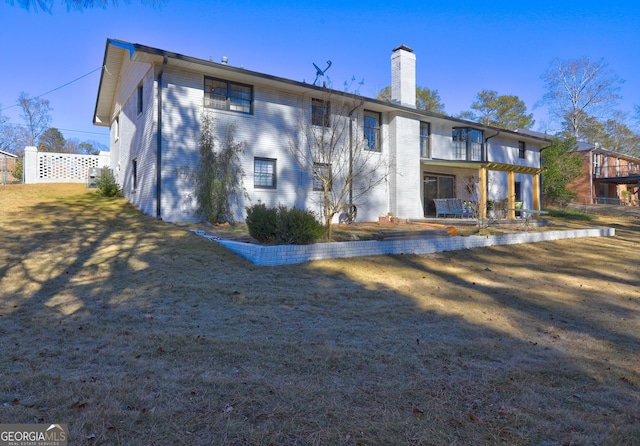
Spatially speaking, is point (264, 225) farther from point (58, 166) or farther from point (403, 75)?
point (58, 166)

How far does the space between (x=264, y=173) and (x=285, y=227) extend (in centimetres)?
572

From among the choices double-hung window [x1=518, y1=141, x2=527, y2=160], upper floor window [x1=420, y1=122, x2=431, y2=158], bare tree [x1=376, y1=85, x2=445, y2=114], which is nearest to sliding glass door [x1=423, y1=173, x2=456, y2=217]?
upper floor window [x1=420, y1=122, x2=431, y2=158]

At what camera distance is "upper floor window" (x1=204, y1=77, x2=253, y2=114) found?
43.1 feet

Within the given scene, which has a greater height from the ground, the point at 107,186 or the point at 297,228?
the point at 107,186

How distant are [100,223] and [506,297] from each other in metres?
10.2

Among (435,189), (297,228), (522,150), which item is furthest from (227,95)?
(522,150)

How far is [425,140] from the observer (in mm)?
19203

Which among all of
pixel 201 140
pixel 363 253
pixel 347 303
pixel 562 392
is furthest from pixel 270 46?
pixel 562 392

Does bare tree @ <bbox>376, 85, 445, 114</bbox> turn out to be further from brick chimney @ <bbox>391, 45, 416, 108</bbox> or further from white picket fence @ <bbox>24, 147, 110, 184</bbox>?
white picket fence @ <bbox>24, 147, 110, 184</bbox>

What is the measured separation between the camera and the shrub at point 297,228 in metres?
8.91

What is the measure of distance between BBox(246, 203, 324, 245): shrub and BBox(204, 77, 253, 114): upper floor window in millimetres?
5770

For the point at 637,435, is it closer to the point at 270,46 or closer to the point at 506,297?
the point at 506,297

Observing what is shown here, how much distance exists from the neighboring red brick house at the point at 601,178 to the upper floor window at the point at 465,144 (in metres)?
18.4

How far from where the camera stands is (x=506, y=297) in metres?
6.92
